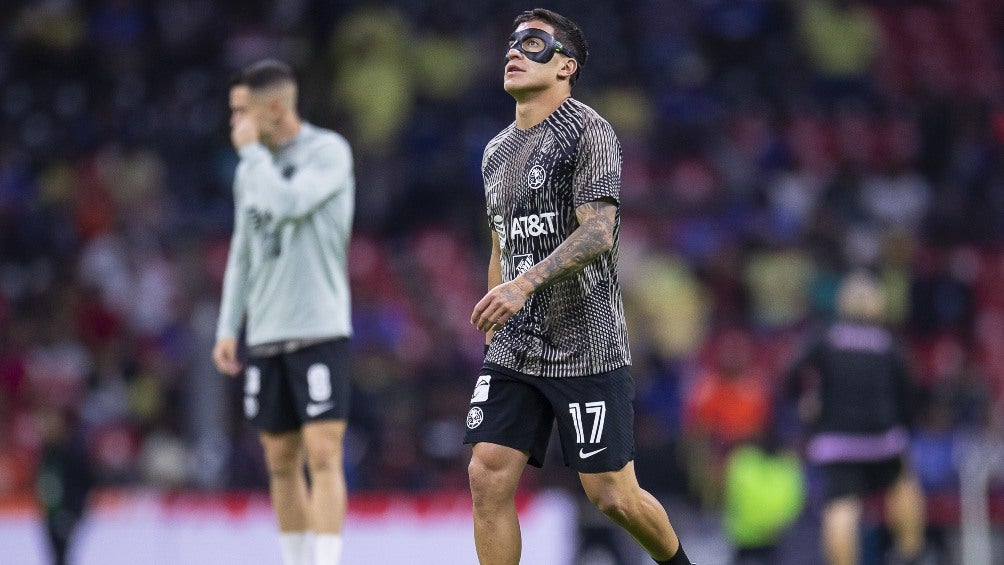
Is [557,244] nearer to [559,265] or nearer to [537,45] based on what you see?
[559,265]

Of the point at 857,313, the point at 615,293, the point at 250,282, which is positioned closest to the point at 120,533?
the point at 250,282

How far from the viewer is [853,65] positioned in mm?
17875

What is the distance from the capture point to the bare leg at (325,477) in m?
7.11

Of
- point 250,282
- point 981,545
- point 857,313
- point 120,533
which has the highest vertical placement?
point 250,282

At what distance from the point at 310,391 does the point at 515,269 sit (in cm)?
177

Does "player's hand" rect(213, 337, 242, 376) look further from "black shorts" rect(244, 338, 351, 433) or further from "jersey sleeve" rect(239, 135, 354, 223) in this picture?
"jersey sleeve" rect(239, 135, 354, 223)

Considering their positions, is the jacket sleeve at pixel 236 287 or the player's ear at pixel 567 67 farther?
the jacket sleeve at pixel 236 287

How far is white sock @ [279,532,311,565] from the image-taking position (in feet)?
24.2

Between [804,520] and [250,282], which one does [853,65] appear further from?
[250,282]

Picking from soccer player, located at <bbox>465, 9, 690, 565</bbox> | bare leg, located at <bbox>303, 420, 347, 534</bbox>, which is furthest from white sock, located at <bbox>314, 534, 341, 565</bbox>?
soccer player, located at <bbox>465, 9, 690, 565</bbox>

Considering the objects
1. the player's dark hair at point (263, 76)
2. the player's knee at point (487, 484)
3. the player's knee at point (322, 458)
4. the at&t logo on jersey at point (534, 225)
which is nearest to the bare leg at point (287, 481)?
the player's knee at point (322, 458)

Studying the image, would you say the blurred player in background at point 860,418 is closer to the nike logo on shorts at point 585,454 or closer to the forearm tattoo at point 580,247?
the nike logo on shorts at point 585,454

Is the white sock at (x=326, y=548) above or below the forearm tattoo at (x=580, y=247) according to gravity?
below

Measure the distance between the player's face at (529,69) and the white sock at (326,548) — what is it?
2.39 metres
